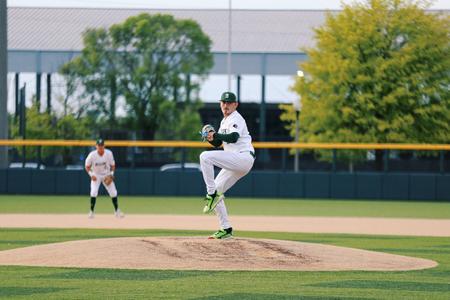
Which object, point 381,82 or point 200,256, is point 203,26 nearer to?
point 381,82

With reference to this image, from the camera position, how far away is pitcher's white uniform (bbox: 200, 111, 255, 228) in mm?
12625

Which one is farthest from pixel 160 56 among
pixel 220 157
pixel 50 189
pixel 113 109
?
pixel 220 157

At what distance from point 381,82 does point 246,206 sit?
1046 cm

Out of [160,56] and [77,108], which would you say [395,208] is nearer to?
[160,56]

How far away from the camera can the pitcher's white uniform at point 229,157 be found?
497 inches

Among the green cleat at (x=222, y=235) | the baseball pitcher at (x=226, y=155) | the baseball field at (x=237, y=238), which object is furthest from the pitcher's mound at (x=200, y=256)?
the baseball pitcher at (x=226, y=155)

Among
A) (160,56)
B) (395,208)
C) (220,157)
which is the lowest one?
(395,208)

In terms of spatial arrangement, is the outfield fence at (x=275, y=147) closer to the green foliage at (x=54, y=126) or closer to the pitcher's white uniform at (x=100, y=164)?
the green foliage at (x=54, y=126)

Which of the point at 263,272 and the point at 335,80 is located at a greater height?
the point at 335,80

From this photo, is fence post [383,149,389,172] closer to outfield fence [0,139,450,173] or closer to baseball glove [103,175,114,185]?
outfield fence [0,139,450,173]

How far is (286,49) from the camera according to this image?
4581 centimetres

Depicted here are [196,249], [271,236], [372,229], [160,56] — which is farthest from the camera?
[160,56]

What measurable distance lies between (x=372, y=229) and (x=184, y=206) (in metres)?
8.46

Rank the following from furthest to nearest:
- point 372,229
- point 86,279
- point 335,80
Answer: point 335,80 < point 372,229 < point 86,279
